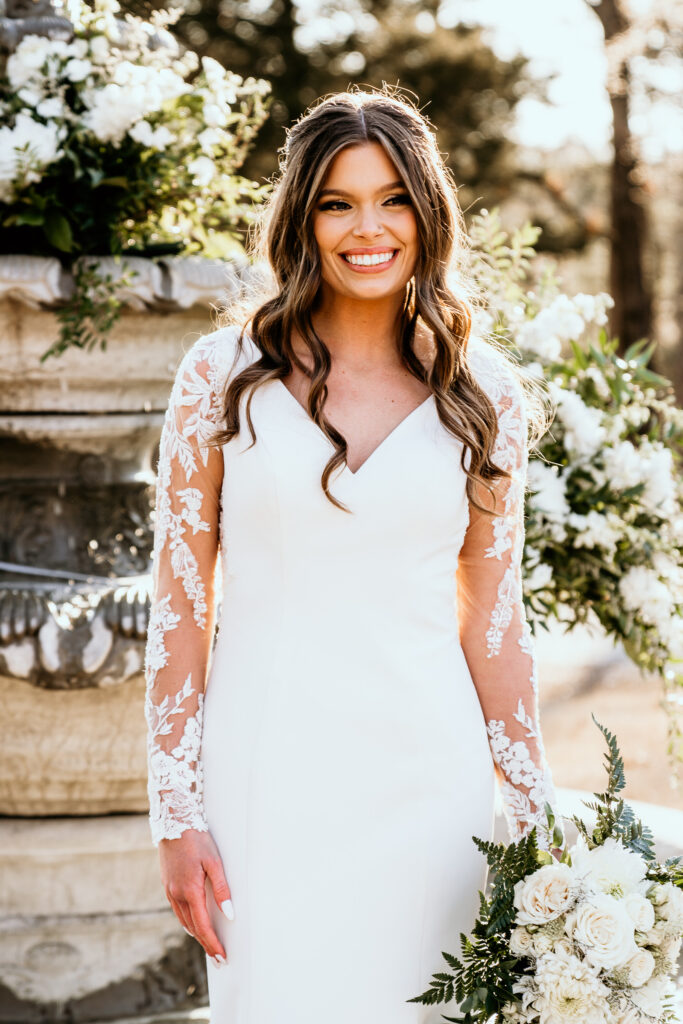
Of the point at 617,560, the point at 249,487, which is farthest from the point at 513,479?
the point at 617,560

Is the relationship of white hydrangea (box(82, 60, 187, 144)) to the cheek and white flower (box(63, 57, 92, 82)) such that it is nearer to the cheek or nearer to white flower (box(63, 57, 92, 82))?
white flower (box(63, 57, 92, 82))

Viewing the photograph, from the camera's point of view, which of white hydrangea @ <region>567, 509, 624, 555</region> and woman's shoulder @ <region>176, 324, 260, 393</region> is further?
white hydrangea @ <region>567, 509, 624, 555</region>

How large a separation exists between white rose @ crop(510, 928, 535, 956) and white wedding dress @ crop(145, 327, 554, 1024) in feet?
0.94

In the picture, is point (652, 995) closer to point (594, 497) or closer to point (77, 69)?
point (594, 497)

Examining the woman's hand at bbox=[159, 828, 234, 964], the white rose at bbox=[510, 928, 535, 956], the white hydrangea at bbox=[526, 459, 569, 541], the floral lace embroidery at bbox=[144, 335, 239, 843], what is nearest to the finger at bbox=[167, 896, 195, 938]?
the woman's hand at bbox=[159, 828, 234, 964]

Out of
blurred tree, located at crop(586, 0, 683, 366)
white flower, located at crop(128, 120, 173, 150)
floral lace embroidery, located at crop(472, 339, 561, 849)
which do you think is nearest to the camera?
floral lace embroidery, located at crop(472, 339, 561, 849)

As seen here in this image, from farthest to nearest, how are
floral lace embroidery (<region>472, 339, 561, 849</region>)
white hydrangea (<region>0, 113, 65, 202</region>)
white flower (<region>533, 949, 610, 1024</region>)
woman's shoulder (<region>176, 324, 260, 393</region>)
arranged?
white hydrangea (<region>0, 113, 65, 202</region>) < floral lace embroidery (<region>472, 339, 561, 849</region>) < woman's shoulder (<region>176, 324, 260, 393</region>) < white flower (<region>533, 949, 610, 1024</region>)

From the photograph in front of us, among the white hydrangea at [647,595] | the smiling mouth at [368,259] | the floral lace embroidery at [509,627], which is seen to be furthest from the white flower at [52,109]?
the white hydrangea at [647,595]

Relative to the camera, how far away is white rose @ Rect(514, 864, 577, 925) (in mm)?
1915

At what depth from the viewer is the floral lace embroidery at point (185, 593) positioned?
215cm

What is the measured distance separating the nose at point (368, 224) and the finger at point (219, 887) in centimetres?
108

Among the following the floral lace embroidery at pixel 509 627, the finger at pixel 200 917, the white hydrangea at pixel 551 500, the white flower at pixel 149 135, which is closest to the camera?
the finger at pixel 200 917

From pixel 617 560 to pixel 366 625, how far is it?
56.7 inches

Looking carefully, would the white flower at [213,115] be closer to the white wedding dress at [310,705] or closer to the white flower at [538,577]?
the white wedding dress at [310,705]
